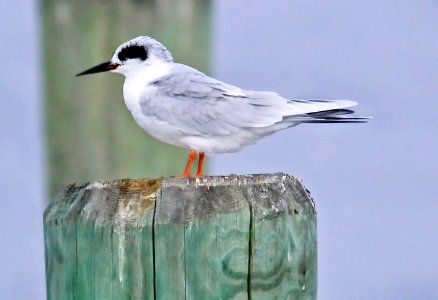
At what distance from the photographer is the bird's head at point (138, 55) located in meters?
6.83

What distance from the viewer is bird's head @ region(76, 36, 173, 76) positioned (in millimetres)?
6832

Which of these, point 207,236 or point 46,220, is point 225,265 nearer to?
point 207,236

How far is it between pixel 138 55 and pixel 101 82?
93cm

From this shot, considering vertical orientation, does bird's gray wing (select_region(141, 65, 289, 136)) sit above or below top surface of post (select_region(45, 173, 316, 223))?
above

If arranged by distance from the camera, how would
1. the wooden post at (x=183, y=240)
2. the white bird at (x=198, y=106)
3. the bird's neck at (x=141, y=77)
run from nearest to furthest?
1. the wooden post at (x=183, y=240)
2. the white bird at (x=198, y=106)
3. the bird's neck at (x=141, y=77)

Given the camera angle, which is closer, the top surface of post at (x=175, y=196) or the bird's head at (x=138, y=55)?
the top surface of post at (x=175, y=196)

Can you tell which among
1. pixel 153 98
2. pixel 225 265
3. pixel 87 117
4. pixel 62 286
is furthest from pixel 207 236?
pixel 87 117

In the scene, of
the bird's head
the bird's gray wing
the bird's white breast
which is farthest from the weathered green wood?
the bird's gray wing

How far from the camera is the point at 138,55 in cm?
685

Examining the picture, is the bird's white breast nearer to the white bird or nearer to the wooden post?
the white bird

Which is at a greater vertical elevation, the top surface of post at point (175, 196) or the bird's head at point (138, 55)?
the bird's head at point (138, 55)

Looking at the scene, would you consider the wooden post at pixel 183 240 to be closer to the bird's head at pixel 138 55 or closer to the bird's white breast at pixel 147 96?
the bird's white breast at pixel 147 96

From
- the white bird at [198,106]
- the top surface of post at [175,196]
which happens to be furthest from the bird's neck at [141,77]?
the top surface of post at [175,196]

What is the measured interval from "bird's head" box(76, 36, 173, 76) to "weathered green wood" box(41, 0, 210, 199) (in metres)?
0.61
